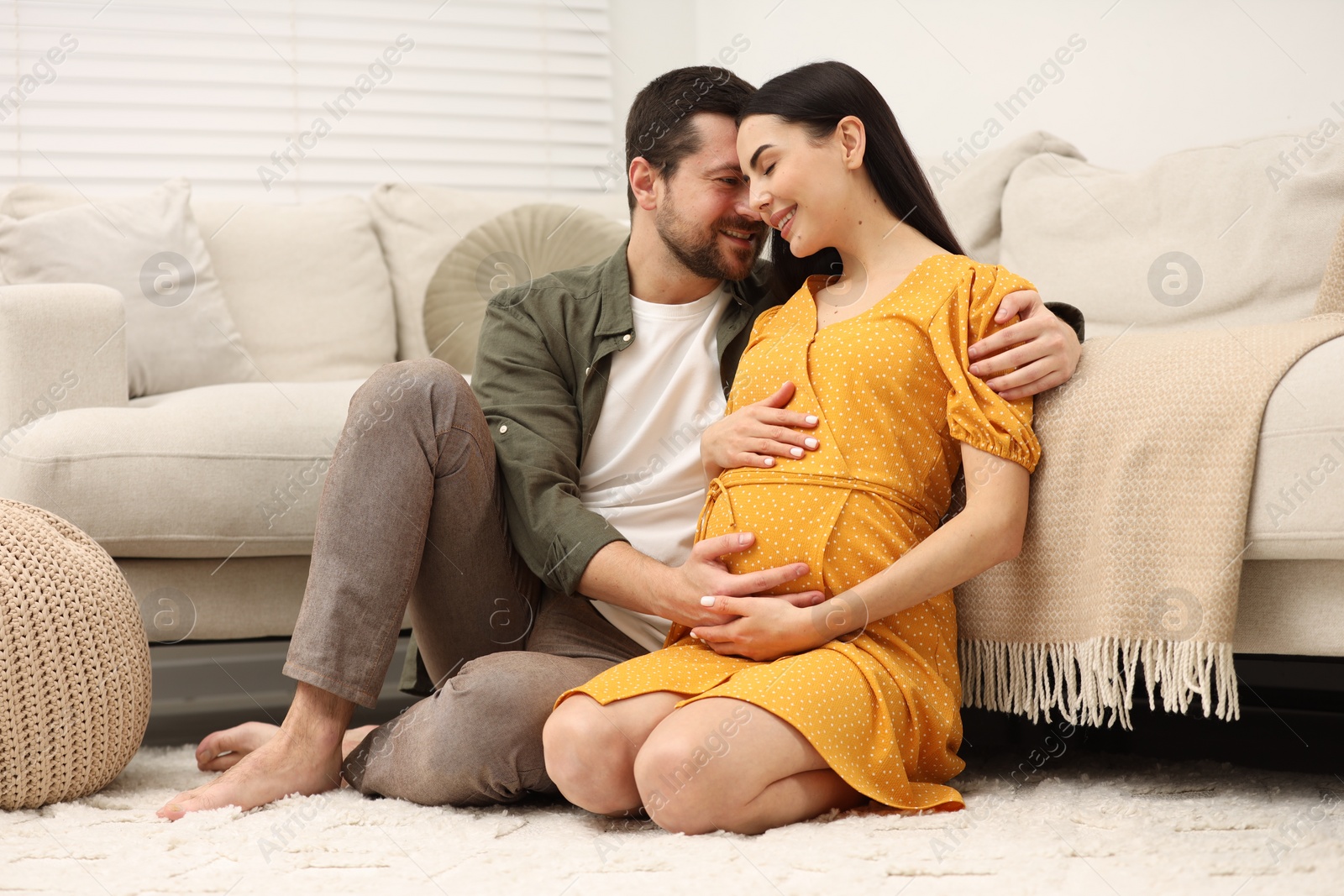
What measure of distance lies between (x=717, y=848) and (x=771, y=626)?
222 millimetres

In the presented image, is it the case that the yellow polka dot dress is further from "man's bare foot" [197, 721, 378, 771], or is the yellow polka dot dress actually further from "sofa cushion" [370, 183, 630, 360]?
"sofa cushion" [370, 183, 630, 360]

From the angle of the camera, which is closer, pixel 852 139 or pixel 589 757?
pixel 589 757

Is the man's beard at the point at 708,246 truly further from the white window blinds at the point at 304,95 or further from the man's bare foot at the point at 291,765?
the white window blinds at the point at 304,95

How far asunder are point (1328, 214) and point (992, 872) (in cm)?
119

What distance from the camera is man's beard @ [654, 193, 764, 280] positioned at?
1341 millimetres

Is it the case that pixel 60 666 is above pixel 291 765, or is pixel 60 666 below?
above

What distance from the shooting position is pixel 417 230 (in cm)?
237

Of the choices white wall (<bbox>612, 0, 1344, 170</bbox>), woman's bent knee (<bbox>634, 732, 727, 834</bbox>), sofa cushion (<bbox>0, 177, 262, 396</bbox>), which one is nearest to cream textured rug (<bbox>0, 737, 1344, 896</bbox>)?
woman's bent knee (<bbox>634, 732, 727, 834</bbox>)

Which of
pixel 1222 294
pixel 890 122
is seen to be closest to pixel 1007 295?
pixel 890 122

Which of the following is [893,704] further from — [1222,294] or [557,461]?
[1222,294]

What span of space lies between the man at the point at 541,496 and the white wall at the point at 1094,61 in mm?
962

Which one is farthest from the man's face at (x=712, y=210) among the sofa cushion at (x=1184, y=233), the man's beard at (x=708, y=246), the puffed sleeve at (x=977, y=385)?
the sofa cushion at (x=1184, y=233)

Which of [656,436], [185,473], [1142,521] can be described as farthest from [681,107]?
[185,473]

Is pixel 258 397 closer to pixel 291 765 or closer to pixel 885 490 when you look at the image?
pixel 291 765
